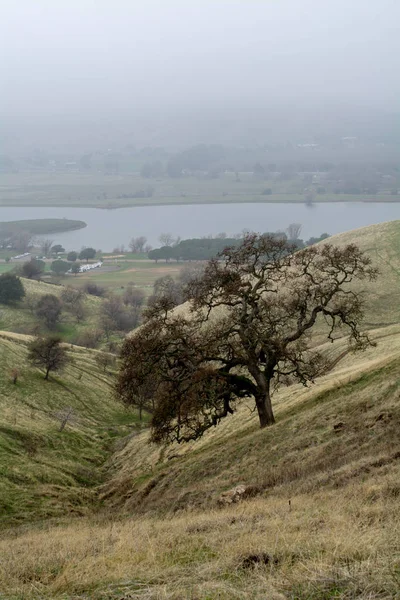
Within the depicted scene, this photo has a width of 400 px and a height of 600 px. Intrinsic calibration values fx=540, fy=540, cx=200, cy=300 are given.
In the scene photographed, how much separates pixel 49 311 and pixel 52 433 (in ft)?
271

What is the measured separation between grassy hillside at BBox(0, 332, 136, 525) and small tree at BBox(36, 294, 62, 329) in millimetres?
42584

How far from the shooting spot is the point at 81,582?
32.0ft

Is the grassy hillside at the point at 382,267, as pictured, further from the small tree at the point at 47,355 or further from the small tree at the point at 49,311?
the small tree at the point at 49,311

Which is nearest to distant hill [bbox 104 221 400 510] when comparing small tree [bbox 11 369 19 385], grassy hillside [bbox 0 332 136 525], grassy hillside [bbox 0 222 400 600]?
grassy hillside [bbox 0 222 400 600]

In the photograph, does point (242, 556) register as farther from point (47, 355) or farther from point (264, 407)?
point (47, 355)

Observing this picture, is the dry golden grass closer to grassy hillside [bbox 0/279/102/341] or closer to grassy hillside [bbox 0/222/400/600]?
grassy hillside [bbox 0/222/400/600]

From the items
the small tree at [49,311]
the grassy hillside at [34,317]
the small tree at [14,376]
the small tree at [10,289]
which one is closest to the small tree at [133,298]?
the grassy hillside at [34,317]

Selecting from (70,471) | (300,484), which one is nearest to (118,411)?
(70,471)

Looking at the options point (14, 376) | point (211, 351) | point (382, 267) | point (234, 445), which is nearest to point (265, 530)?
point (234, 445)

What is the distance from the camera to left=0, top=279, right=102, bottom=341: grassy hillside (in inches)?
4825

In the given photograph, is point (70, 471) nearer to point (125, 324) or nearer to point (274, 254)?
point (274, 254)

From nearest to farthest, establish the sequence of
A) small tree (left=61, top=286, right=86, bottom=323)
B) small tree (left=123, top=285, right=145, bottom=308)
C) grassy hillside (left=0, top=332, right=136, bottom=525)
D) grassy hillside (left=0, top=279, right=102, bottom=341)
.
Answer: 1. grassy hillside (left=0, top=332, right=136, bottom=525)
2. grassy hillside (left=0, top=279, right=102, bottom=341)
3. small tree (left=61, top=286, right=86, bottom=323)
4. small tree (left=123, top=285, right=145, bottom=308)

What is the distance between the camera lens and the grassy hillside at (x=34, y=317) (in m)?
123

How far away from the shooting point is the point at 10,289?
134875mm
